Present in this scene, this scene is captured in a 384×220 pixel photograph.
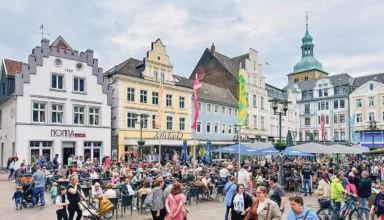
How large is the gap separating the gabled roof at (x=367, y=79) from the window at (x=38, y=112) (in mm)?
55116

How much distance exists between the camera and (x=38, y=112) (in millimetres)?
27594

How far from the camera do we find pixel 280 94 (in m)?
60.8

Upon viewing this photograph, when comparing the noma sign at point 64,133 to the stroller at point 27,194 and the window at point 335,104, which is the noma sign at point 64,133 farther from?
the window at point 335,104

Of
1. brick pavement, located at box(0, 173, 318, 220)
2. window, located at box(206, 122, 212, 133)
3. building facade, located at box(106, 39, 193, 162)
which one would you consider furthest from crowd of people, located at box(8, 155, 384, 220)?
window, located at box(206, 122, 212, 133)

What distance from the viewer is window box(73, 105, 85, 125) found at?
2992 cm

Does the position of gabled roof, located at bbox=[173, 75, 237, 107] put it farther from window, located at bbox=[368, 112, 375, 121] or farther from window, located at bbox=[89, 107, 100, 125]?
window, located at bbox=[368, 112, 375, 121]

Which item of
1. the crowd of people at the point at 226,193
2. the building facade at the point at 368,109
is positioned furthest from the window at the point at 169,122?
the building facade at the point at 368,109

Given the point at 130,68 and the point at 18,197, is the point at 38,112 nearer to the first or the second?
the point at 130,68

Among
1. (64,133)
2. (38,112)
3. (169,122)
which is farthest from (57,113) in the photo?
(169,122)

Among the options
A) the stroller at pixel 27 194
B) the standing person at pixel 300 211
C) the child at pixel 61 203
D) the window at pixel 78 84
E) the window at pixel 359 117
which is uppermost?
the window at pixel 78 84

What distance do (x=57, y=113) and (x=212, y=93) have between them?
70.8 ft

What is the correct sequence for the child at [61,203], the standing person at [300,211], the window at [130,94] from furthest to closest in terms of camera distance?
the window at [130,94]
the child at [61,203]
the standing person at [300,211]

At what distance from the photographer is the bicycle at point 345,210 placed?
10422 mm

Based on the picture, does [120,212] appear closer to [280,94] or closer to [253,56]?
[253,56]
